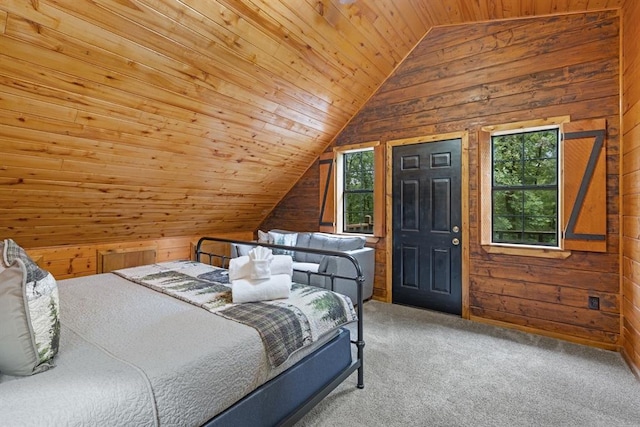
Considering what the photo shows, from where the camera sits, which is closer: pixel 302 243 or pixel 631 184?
pixel 631 184

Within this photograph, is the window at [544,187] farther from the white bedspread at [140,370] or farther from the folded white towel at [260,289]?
the white bedspread at [140,370]

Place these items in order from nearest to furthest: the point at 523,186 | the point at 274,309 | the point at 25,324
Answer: the point at 25,324
the point at 274,309
the point at 523,186

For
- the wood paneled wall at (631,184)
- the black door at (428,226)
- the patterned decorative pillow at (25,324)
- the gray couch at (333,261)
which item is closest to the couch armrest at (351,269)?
the gray couch at (333,261)

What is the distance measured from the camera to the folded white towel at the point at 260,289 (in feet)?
5.83

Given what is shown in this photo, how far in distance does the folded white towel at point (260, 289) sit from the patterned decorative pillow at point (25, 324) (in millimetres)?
798

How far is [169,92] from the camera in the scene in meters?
2.65

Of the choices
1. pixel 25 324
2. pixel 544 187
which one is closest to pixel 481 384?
pixel 544 187

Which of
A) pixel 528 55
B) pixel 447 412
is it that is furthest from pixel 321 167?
pixel 447 412

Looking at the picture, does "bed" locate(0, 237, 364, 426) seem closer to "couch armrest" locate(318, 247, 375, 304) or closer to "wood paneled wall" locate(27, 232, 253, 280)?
"couch armrest" locate(318, 247, 375, 304)

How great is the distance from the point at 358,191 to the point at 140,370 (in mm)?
3779

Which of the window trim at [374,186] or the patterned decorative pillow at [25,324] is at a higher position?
the window trim at [374,186]

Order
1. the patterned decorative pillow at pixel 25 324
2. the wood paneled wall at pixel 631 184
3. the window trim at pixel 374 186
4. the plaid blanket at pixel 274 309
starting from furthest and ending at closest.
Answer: the window trim at pixel 374 186 < the wood paneled wall at pixel 631 184 < the plaid blanket at pixel 274 309 < the patterned decorative pillow at pixel 25 324

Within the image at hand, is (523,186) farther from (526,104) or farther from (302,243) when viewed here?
(302,243)

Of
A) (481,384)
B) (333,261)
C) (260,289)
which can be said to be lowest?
(481,384)
